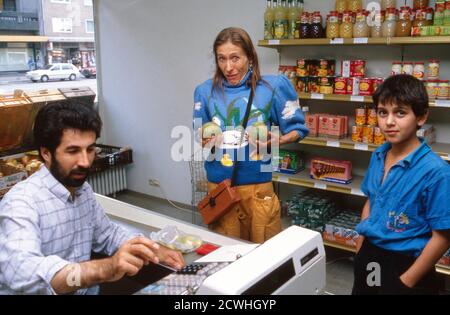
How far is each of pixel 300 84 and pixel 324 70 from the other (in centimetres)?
22

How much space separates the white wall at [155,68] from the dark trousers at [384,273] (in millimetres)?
2638

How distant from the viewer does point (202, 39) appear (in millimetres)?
4453

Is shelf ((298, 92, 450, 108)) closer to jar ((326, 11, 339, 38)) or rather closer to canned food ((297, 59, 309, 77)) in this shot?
canned food ((297, 59, 309, 77))

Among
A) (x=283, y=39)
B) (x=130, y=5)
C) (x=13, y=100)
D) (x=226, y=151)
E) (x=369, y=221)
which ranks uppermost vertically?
(x=130, y=5)

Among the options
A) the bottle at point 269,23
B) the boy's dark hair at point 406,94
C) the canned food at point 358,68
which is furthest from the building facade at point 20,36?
the boy's dark hair at point 406,94

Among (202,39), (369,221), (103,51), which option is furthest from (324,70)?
(103,51)

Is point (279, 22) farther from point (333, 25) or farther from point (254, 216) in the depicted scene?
point (254, 216)

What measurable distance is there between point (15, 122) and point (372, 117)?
7.98 ft

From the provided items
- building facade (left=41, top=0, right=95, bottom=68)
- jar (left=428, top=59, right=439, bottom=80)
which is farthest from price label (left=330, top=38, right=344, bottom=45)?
building facade (left=41, top=0, right=95, bottom=68)

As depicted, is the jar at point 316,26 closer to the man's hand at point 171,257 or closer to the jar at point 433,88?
the jar at point 433,88

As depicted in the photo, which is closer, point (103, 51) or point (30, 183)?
point (30, 183)

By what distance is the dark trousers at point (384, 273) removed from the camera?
5.08 ft

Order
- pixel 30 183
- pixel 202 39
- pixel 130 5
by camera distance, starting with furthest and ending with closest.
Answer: pixel 130 5 → pixel 202 39 → pixel 30 183
